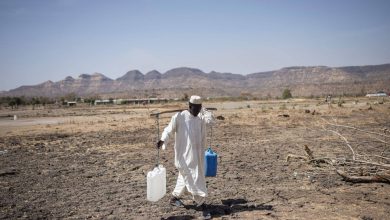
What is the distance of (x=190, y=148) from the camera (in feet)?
17.8

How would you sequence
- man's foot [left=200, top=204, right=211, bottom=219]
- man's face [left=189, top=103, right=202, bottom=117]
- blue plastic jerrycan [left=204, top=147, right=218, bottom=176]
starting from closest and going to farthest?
1. man's foot [left=200, top=204, right=211, bottom=219]
2. man's face [left=189, top=103, right=202, bottom=117]
3. blue plastic jerrycan [left=204, top=147, right=218, bottom=176]

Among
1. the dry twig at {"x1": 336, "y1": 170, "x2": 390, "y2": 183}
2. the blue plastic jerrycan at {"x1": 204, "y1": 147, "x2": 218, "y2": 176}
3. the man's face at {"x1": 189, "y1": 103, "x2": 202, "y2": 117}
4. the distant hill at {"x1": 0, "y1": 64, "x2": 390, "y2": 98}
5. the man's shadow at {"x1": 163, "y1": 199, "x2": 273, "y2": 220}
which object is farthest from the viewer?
the distant hill at {"x1": 0, "y1": 64, "x2": 390, "y2": 98}

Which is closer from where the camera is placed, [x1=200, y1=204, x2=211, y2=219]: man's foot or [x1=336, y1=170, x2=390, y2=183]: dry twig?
[x1=200, y1=204, x2=211, y2=219]: man's foot

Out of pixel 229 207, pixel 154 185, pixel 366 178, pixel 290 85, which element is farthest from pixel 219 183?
pixel 290 85

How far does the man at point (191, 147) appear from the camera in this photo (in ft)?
17.6

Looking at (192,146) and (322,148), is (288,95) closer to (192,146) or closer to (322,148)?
(322,148)

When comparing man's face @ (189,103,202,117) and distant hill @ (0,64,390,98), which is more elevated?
distant hill @ (0,64,390,98)

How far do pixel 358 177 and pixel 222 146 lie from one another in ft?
18.8

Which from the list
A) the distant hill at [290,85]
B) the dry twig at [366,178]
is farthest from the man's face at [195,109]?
the distant hill at [290,85]

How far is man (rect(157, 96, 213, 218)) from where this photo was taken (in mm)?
5363

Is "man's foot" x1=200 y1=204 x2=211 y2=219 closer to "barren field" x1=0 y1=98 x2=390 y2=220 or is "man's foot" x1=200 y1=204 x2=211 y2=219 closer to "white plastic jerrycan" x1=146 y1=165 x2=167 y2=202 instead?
"barren field" x1=0 y1=98 x2=390 y2=220

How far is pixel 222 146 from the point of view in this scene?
472 inches

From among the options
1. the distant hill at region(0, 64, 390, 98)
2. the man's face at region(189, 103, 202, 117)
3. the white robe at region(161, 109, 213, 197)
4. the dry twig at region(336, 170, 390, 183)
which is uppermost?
the distant hill at region(0, 64, 390, 98)

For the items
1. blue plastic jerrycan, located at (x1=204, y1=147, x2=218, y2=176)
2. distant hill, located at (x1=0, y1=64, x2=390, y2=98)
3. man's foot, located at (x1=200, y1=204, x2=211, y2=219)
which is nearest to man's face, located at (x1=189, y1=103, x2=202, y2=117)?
blue plastic jerrycan, located at (x1=204, y1=147, x2=218, y2=176)
